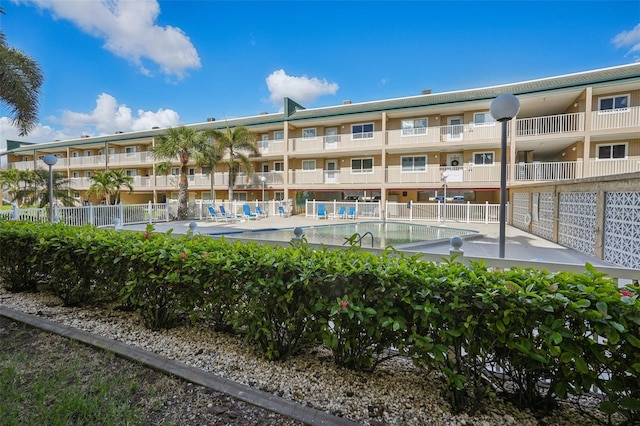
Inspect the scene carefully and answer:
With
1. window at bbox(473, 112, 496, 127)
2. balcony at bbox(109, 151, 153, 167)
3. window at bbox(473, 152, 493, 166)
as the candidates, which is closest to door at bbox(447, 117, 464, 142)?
window at bbox(473, 112, 496, 127)

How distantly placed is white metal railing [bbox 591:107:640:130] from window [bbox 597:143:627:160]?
1.80 metres

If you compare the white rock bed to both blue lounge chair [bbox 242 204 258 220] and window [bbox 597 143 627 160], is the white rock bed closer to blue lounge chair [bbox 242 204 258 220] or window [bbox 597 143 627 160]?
blue lounge chair [bbox 242 204 258 220]

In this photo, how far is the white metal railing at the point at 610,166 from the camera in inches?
682

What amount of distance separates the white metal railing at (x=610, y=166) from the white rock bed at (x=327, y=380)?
68.1ft

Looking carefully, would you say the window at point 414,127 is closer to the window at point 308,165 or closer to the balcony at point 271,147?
the window at point 308,165

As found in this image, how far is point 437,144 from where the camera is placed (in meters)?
21.7

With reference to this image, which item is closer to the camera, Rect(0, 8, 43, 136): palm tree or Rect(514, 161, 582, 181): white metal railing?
Rect(0, 8, 43, 136): palm tree

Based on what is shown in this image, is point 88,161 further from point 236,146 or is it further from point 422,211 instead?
point 422,211

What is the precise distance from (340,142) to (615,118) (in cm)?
1647

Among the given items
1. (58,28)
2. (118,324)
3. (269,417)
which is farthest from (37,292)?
(58,28)

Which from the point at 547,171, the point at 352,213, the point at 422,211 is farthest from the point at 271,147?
the point at 547,171

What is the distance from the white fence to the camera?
1953cm

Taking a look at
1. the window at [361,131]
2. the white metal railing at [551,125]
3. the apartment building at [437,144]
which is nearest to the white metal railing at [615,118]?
the apartment building at [437,144]

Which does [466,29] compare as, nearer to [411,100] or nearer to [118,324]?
[411,100]
